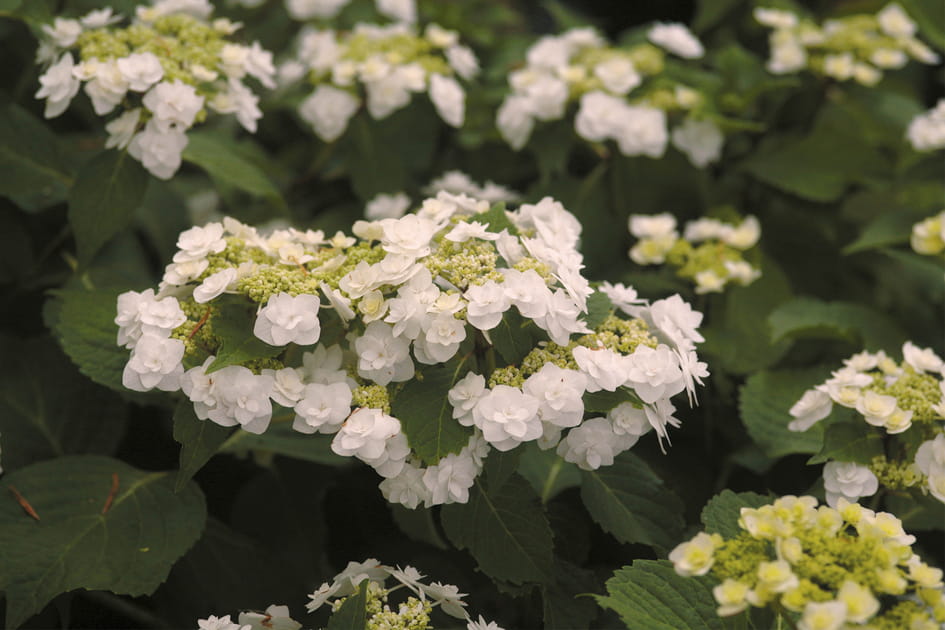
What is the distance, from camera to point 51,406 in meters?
1.80

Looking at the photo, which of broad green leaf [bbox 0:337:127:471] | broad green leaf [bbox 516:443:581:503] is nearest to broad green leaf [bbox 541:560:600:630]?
broad green leaf [bbox 516:443:581:503]

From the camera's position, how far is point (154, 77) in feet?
4.92

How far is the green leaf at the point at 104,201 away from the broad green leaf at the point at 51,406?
0.30 meters

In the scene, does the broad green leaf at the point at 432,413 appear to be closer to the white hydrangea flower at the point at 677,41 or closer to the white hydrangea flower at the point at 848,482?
the white hydrangea flower at the point at 848,482

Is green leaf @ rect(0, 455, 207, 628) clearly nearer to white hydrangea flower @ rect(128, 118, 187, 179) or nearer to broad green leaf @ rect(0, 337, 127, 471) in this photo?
broad green leaf @ rect(0, 337, 127, 471)

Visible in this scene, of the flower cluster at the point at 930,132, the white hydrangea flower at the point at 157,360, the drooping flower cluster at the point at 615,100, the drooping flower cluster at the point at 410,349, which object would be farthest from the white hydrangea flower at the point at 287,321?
the flower cluster at the point at 930,132

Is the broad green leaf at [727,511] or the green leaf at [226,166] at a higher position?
the green leaf at [226,166]

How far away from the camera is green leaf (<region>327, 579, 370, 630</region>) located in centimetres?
114

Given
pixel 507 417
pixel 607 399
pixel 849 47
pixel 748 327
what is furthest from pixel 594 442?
pixel 849 47

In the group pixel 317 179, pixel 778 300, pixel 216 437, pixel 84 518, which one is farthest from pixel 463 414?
pixel 317 179

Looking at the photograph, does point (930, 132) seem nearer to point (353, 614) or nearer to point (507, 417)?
point (507, 417)

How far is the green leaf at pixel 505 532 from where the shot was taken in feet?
4.31

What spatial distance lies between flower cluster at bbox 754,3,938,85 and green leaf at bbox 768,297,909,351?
61 centimetres

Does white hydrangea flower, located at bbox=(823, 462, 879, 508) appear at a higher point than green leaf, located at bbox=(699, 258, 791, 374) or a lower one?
higher
